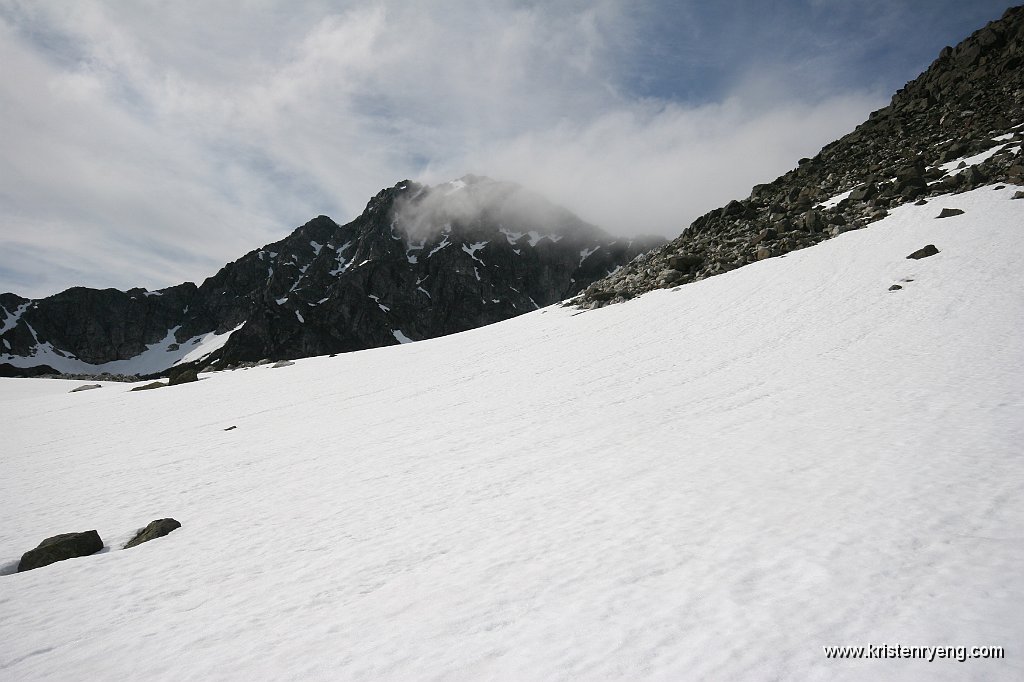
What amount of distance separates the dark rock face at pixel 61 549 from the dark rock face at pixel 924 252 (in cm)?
3360

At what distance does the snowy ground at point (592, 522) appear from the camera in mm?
4332

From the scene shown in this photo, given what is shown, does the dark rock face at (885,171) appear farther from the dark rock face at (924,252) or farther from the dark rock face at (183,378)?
the dark rock face at (183,378)

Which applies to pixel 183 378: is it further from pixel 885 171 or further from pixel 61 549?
pixel 885 171

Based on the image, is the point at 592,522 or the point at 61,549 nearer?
the point at 592,522

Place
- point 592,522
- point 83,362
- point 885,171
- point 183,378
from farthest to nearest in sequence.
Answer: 1. point 83,362
2. point 885,171
3. point 183,378
4. point 592,522

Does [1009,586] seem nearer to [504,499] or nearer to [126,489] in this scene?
[504,499]

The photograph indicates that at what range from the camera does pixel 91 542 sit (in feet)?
26.4

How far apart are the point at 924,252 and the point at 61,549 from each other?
34330 millimetres

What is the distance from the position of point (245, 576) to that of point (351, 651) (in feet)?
10.8

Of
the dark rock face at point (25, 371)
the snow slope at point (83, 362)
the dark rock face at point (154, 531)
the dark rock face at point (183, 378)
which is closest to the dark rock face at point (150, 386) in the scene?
the dark rock face at point (183, 378)

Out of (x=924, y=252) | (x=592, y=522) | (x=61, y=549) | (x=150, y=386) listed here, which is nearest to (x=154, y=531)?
(x=61, y=549)

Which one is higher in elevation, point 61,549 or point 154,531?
point 61,549

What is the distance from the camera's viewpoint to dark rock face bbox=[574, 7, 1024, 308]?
3284cm

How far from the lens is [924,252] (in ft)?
72.9
